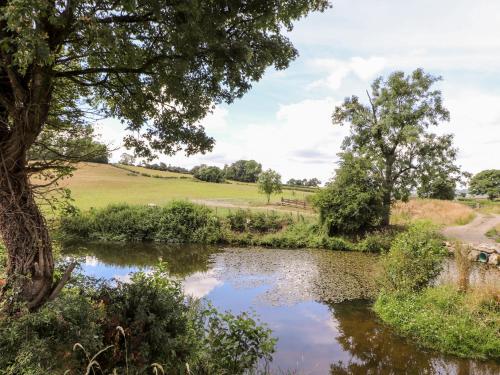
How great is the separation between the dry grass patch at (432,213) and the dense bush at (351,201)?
3.02 m

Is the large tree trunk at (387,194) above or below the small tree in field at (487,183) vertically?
below

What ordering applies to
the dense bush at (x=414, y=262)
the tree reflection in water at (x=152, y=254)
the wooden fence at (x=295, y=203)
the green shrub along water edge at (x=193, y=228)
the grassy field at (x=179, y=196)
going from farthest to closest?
the wooden fence at (x=295, y=203)
the grassy field at (x=179, y=196)
the green shrub along water edge at (x=193, y=228)
the tree reflection in water at (x=152, y=254)
the dense bush at (x=414, y=262)

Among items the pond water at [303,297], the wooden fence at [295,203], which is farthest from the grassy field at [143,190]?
the pond water at [303,297]

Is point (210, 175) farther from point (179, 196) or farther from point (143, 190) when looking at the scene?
point (179, 196)

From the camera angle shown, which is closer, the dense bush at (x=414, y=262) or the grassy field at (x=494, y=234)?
the dense bush at (x=414, y=262)

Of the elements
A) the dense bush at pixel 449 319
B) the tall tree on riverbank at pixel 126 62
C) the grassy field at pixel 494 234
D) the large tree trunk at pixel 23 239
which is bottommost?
the dense bush at pixel 449 319

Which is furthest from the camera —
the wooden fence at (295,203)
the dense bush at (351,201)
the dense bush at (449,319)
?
the wooden fence at (295,203)

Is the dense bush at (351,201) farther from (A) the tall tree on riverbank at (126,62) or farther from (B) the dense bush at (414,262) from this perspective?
(A) the tall tree on riverbank at (126,62)

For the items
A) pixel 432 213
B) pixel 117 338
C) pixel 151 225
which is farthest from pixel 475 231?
pixel 117 338

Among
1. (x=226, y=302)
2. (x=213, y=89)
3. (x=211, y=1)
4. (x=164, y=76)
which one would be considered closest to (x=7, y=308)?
(x=164, y=76)

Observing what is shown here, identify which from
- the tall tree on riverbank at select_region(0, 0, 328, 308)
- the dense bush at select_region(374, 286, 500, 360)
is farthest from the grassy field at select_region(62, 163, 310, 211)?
the tall tree on riverbank at select_region(0, 0, 328, 308)

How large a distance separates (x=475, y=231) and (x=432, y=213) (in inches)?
242

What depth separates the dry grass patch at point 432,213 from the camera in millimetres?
27839

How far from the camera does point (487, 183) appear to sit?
68.6m
